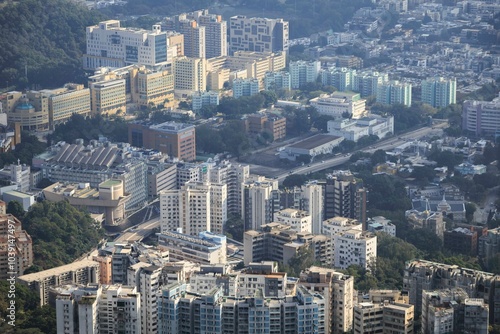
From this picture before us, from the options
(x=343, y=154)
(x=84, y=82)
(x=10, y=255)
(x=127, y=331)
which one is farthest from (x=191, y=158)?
(x=127, y=331)

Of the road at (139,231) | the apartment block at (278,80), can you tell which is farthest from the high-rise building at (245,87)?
the road at (139,231)

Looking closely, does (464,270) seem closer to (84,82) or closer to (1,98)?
(1,98)

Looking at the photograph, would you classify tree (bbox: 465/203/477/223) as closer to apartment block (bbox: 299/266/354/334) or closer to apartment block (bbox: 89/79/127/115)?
apartment block (bbox: 299/266/354/334)

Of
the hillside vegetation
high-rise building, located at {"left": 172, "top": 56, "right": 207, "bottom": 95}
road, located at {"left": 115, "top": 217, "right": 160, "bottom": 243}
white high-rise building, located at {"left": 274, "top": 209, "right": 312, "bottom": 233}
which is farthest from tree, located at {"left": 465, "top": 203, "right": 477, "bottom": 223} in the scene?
the hillside vegetation

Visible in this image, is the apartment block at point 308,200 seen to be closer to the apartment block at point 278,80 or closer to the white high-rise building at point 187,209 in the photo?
the white high-rise building at point 187,209

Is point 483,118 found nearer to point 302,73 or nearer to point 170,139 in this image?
point 302,73

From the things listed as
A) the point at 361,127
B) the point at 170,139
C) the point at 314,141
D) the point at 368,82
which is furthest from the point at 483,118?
the point at 170,139
